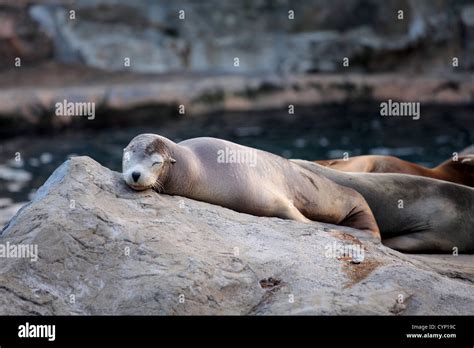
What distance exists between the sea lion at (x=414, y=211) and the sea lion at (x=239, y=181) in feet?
0.92

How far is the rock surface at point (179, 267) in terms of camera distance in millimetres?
4391

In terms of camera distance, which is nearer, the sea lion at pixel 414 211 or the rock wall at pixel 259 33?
the sea lion at pixel 414 211

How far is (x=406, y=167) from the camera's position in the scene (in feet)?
24.7

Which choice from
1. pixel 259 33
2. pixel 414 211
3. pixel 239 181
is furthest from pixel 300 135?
pixel 239 181

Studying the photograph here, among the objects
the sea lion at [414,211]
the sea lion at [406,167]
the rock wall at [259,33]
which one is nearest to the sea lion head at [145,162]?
the sea lion at [414,211]

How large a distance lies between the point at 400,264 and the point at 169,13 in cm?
1144

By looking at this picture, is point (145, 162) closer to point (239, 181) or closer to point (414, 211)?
point (239, 181)

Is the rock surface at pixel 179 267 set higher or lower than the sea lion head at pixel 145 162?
lower

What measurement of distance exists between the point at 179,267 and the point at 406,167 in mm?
3447

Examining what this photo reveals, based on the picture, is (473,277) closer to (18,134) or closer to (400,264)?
(400,264)

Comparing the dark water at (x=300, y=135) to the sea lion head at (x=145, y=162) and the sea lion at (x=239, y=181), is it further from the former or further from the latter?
the sea lion head at (x=145, y=162)

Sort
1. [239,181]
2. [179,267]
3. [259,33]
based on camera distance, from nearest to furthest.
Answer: [179,267] → [239,181] → [259,33]

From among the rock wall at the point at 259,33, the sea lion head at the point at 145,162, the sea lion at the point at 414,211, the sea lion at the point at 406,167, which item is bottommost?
the sea lion at the point at 414,211
